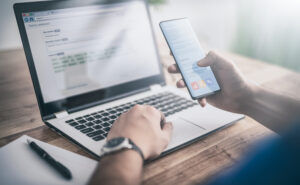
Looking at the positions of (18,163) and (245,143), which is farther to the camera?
(245,143)

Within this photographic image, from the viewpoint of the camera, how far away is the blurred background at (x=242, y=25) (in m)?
2.27

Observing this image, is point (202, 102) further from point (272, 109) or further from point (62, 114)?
point (62, 114)

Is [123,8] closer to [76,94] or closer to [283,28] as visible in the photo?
[76,94]

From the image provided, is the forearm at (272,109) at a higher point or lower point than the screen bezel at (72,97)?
lower

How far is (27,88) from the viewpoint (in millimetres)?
989

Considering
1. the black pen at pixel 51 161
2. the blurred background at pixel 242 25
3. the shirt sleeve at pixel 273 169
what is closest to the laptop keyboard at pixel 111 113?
the black pen at pixel 51 161

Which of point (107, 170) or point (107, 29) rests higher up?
point (107, 29)

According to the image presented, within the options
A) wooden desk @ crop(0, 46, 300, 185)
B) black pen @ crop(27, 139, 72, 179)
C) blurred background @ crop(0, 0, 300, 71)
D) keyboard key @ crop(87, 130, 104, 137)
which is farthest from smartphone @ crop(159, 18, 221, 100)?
blurred background @ crop(0, 0, 300, 71)

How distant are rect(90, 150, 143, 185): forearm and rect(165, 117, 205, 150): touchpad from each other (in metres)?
0.13

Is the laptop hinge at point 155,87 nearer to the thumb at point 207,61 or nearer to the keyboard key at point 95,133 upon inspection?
the thumb at point 207,61

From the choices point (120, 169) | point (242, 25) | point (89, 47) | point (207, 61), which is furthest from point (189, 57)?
point (242, 25)

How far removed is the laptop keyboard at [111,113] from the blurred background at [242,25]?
1260 millimetres

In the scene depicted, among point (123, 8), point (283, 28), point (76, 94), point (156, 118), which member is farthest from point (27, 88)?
point (283, 28)

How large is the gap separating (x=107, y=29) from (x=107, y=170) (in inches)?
20.4
